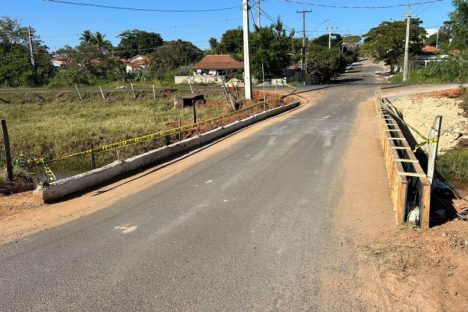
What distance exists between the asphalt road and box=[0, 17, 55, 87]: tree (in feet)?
207

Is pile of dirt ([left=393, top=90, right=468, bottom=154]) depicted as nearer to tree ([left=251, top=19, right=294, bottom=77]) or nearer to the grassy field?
the grassy field

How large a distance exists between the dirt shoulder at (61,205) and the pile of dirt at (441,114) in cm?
1139

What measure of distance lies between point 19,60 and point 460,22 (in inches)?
2473

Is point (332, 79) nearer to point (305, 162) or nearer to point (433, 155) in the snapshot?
point (305, 162)

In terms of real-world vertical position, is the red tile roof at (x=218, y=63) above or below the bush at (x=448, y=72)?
above

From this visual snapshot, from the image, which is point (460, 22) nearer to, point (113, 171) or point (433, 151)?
point (433, 151)

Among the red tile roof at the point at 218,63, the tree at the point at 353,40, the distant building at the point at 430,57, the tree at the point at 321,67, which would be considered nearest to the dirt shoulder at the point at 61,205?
the distant building at the point at 430,57

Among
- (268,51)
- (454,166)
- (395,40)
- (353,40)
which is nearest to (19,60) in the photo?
(268,51)

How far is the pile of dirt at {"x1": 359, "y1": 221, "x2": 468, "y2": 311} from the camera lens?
4.95 meters

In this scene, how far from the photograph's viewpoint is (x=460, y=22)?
35250mm

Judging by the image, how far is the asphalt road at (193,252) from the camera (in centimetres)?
507

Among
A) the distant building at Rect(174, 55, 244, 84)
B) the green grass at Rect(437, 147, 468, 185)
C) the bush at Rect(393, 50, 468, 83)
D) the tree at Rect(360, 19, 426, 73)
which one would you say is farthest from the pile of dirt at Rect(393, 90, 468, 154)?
the distant building at Rect(174, 55, 244, 84)

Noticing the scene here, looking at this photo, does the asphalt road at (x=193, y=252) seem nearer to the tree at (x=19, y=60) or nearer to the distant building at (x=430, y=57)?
the distant building at (x=430, y=57)

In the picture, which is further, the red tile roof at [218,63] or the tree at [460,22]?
the red tile roof at [218,63]
